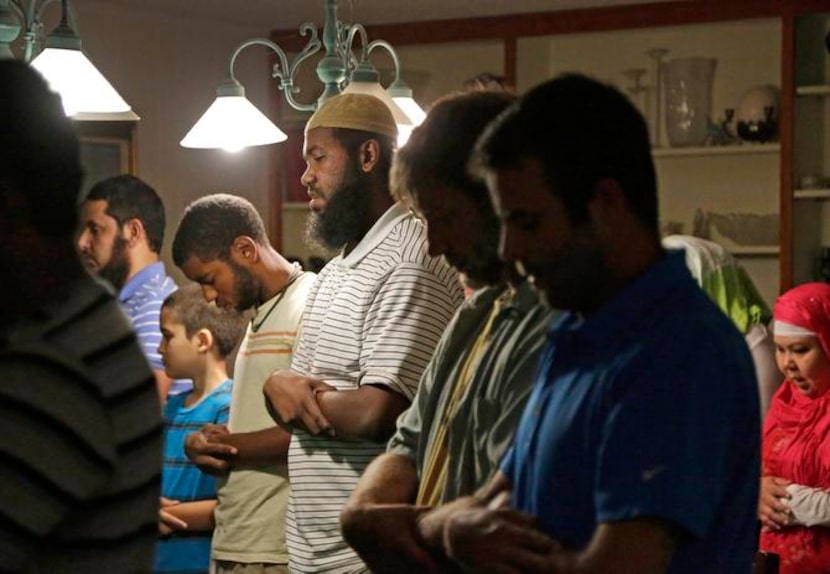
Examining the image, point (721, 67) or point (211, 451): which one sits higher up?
point (721, 67)

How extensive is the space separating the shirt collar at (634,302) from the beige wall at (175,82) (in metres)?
5.07

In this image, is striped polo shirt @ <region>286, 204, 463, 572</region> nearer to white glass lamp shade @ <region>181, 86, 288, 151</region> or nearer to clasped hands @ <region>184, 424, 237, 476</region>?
clasped hands @ <region>184, 424, 237, 476</region>

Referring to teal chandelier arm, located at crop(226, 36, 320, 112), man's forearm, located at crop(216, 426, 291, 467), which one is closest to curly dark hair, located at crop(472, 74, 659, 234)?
man's forearm, located at crop(216, 426, 291, 467)

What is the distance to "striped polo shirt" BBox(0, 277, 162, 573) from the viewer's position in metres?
1.33

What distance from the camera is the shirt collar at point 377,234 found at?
2711mm

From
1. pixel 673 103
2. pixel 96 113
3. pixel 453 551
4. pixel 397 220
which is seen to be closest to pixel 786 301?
pixel 397 220

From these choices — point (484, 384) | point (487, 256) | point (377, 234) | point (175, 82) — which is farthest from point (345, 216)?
point (175, 82)

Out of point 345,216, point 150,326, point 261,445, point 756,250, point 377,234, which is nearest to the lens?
point 377,234

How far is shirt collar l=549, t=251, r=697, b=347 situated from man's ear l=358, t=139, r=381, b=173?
1379 mm

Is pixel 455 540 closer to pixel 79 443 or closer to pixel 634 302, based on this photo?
pixel 634 302

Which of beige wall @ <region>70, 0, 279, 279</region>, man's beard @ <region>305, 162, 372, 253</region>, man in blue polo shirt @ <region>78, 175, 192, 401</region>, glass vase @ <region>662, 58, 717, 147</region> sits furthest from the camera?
beige wall @ <region>70, 0, 279, 279</region>

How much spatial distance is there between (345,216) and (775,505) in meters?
1.26

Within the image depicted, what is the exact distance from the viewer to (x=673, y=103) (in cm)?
633

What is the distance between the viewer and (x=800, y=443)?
11.3 feet
